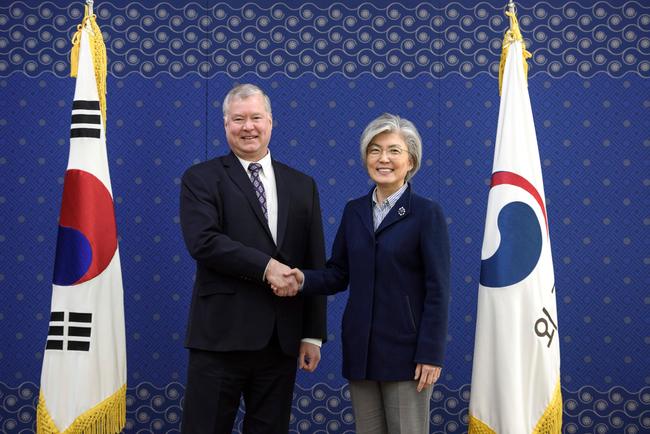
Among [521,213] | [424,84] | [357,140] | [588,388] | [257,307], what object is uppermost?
[424,84]

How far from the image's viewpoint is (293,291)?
94.9 inches

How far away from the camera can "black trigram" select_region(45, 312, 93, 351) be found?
2924 millimetres

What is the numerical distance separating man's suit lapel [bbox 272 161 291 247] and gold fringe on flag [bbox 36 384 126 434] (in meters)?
1.06

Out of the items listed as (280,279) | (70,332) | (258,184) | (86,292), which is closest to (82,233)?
(86,292)

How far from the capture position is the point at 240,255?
235 cm

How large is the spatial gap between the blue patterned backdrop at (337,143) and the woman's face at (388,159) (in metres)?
1.26

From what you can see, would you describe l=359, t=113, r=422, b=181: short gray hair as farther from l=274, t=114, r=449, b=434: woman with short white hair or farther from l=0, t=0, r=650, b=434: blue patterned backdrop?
l=0, t=0, r=650, b=434: blue patterned backdrop

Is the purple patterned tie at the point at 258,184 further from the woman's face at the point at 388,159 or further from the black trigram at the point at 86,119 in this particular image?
the black trigram at the point at 86,119

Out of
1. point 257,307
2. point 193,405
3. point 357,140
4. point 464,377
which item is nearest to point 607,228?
point 464,377

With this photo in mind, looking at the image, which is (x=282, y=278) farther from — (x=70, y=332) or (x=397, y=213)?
(x=70, y=332)

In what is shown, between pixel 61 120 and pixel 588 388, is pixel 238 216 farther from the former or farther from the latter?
pixel 588 388

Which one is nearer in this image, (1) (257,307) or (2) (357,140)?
(1) (257,307)

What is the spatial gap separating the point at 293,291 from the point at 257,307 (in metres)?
0.14

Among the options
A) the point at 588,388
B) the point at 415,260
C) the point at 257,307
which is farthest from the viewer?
the point at 588,388
